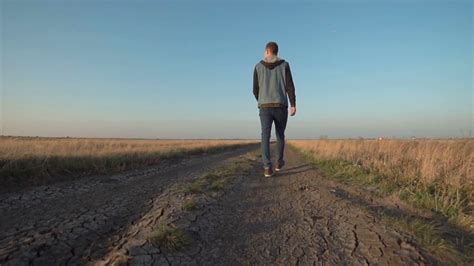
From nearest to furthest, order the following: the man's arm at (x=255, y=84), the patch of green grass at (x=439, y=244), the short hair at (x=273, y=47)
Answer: the patch of green grass at (x=439, y=244), the short hair at (x=273, y=47), the man's arm at (x=255, y=84)

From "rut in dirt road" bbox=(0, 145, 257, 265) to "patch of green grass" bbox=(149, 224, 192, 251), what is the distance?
45 cm

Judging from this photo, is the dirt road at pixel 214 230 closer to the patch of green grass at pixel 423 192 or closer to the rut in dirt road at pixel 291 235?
the rut in dirt road at pixel 291 235

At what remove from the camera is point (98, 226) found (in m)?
3.30

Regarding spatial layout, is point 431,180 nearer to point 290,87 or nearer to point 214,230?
point 290,87

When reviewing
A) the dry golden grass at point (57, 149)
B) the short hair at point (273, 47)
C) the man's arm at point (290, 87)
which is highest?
the short hair at point (273, 47)

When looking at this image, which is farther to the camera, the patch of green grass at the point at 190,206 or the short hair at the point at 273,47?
the short hair at the point at 273,47

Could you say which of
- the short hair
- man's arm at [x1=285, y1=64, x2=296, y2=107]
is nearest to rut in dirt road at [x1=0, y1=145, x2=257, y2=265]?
man's arm at [x1=285, y1=64, x2=296, y2=107]

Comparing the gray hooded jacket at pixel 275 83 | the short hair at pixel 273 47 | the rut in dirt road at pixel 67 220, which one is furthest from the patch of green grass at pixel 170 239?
the short hair at pixel 273 47

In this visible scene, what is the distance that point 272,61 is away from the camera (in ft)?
19.8

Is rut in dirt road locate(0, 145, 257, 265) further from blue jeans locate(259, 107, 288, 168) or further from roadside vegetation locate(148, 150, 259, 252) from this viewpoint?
blue jeans locate(259, 107, 288, 168)

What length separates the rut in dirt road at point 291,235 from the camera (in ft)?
7.83

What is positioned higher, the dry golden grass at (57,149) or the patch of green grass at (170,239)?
the dry golden grass at (57,149)

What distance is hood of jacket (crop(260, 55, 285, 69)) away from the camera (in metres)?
6.03

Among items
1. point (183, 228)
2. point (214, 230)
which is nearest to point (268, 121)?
point (214, 230)
